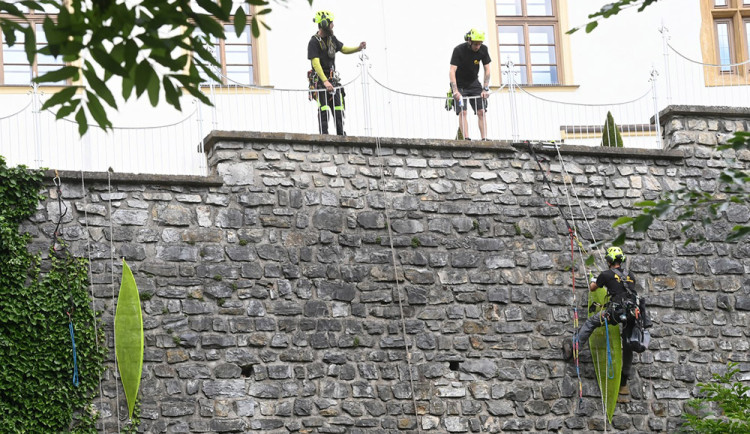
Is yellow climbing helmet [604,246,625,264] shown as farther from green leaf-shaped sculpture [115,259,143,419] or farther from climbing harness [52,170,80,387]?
climbing harness [52,170,80,387]

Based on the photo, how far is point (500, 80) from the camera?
16.1m

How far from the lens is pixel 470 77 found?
46.4 ft

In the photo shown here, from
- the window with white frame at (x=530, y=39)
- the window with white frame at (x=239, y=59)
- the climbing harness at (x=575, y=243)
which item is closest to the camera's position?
the climbing harness at (x=575, y=243)

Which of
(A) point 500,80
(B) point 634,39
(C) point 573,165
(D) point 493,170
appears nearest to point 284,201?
(D) point 493,170

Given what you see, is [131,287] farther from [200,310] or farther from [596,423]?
[596,423]

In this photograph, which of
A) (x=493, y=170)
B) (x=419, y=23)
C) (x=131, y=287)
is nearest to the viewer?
(x=131, y=287)

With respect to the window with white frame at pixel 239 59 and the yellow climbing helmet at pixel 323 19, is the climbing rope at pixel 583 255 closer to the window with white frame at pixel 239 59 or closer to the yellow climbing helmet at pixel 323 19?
the yellow climbing helmet at pixel 323 19

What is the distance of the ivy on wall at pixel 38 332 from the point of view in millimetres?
11281

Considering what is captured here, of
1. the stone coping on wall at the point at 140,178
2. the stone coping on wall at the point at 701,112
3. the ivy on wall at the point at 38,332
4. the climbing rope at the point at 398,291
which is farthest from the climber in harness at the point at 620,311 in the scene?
the ivy on wall at the point at 38,332

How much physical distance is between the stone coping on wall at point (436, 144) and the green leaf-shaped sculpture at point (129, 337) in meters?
1.66

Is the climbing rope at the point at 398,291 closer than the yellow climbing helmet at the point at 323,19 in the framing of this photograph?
Yes

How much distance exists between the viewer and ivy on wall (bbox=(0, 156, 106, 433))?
37.0 feet

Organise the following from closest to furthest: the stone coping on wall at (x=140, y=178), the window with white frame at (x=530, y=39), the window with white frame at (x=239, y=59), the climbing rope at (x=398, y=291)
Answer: the stone coping on wall at (x=140, y=178) < the climbing rope at (x=398, y=291) < the window with white frame at (x=239, y=59) < the window with white frame at (x=530, y=39)

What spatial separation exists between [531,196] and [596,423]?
2.25 m
